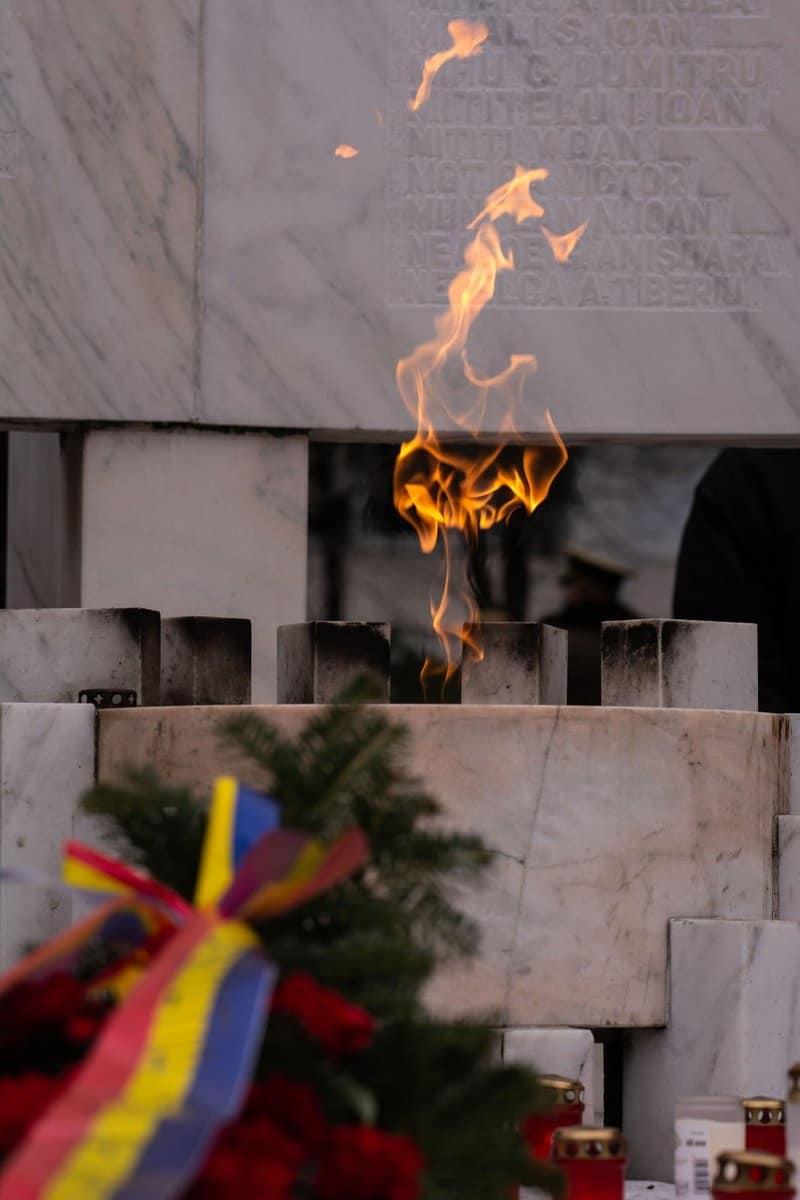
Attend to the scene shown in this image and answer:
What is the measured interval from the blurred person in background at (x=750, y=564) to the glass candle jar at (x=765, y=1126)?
107 inches

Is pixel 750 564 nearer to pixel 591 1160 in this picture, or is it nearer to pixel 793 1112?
pixel 793 1112

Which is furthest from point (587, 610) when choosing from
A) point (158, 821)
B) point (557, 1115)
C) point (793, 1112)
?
point (158, 821)

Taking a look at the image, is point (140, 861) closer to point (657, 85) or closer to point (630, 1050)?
point (630, 1050)

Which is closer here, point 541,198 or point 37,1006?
point 37,1006

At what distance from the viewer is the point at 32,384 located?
5285 millimetres

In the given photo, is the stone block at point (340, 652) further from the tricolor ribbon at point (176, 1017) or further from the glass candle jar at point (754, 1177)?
the tricolor ribbon at point (176, 1017)

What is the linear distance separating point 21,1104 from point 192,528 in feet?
12.0

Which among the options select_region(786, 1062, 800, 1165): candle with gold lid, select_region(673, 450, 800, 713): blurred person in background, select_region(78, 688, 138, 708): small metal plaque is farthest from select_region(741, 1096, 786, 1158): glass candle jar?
select_region(673, 450, 800, 713): blurred person in background

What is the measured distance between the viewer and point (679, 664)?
4430 mm

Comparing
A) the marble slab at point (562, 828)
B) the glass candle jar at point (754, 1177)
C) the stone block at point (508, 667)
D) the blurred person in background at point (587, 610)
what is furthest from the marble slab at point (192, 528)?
the blurred person in background at point (587, 610)

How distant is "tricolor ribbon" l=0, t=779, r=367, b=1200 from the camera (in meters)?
1.64

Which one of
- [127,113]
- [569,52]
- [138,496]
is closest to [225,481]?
[138,496]

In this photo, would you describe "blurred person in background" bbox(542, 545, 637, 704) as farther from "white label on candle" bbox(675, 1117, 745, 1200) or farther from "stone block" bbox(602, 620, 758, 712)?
"white label on candle" bbox(675, 1117, 745, 1200)

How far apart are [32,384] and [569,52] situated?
1.66 meters
